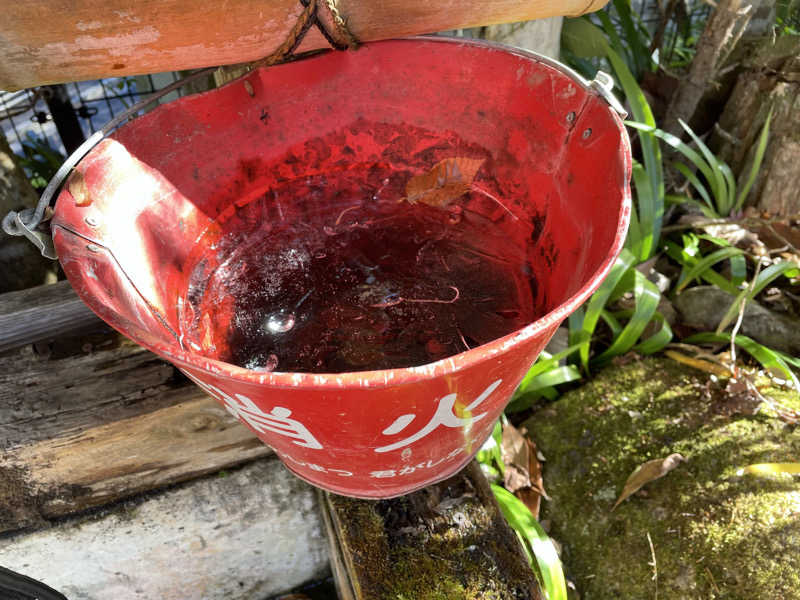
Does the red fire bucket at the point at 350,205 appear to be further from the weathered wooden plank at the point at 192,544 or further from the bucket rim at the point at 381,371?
the weathered wooden plank at the point at 192,544

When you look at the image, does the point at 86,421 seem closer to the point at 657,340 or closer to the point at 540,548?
the point at 540,548

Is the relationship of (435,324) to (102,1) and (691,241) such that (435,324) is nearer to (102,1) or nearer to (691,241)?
(102,1)

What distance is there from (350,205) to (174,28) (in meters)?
0.52

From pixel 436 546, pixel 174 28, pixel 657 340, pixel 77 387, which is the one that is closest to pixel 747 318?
pixel 657 340

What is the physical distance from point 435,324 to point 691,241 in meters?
1.14

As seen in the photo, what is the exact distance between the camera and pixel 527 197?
121 cm

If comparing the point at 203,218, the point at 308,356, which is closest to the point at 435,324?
the point at 308,356

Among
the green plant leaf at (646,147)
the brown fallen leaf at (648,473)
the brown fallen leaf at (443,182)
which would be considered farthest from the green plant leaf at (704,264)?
the brown fallen leaf at (443,182)

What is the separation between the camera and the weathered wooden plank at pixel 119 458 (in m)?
1.17

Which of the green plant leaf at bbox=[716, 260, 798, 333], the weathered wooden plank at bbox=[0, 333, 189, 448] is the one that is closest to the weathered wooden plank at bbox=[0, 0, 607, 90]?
the weathered wooden plank at bbox=[0, 333, 189, 448]

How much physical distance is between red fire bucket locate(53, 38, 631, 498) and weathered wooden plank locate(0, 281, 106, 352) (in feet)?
0.93

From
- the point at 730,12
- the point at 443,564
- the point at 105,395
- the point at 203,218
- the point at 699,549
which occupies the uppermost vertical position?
the point at 730,12

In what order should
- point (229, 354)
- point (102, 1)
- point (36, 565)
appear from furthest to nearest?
point (36, 565)
point (229, 354)
point (102, 1)

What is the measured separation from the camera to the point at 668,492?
1.35 meters
